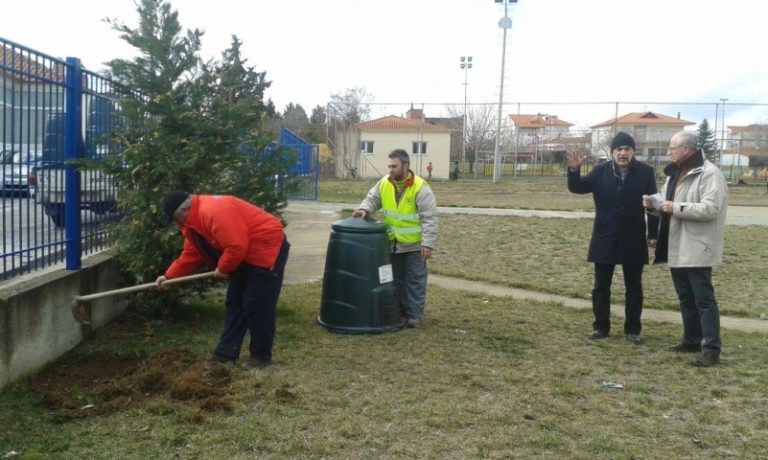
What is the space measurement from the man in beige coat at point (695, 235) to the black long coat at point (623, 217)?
17cm

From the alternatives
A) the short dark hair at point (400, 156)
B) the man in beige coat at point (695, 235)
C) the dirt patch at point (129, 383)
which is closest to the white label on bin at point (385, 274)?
→ the short dark hair at point (400, 156)

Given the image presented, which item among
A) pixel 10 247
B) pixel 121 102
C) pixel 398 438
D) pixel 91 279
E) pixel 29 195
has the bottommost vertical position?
pixel 398 438

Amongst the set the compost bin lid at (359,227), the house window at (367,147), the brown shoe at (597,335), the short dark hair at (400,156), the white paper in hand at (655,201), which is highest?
the house window at (367,147)

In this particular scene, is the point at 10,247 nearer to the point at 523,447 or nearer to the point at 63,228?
the point at 63,228

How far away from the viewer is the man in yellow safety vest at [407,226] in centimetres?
642

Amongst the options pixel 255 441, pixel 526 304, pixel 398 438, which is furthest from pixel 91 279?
pixel 526 304

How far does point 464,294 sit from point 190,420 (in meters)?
4.64

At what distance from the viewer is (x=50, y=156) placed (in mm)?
5305

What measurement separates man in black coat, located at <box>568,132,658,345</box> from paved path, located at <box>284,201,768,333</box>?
1.32m

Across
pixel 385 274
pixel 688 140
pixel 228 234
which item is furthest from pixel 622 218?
pixel 228 234

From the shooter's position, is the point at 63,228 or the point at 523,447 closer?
the point at 523,447

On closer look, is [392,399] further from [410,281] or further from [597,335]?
[597,335]

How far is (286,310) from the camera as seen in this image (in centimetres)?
704

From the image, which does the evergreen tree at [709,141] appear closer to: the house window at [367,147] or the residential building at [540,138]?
the residential building at [540,138]
